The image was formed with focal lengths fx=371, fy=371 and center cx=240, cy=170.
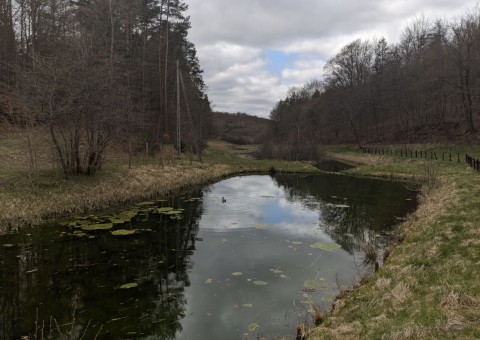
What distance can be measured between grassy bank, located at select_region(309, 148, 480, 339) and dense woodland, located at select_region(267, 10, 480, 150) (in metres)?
41.4

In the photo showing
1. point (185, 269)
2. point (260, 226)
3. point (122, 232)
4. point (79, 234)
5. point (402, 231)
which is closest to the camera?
point (185, 269)

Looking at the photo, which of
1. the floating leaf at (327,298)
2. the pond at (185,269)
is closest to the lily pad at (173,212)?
the pond at (185,269)

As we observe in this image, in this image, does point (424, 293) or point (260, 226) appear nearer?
point (424, 293)

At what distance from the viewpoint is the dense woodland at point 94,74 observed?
19.2 meters

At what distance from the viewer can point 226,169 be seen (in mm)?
38625

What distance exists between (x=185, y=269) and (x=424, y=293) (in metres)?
7.17

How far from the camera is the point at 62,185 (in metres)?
19.6

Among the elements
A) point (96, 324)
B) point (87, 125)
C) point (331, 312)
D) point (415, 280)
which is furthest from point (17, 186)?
point (415, 280)

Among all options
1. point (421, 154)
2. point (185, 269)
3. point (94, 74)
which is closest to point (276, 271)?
point (185, 269)

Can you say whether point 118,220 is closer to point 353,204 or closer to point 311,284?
point 311,284

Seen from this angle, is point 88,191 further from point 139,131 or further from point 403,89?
point 403,89

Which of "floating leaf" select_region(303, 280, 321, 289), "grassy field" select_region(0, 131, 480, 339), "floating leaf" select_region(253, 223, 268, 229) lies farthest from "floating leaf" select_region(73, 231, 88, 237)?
"floating leaf" select_region(303, 280, 321, 289)

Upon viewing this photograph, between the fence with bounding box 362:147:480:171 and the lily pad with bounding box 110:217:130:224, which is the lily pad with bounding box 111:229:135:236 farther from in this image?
the fence with bounding box 362:147:480:171

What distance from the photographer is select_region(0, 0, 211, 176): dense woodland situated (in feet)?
63.1
